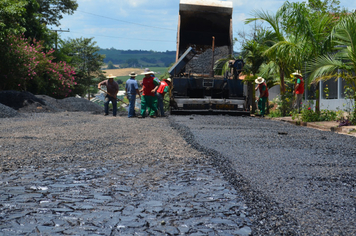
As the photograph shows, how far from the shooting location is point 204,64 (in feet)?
60.0

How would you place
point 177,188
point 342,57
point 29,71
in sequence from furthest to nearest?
point 29,71, point 342,57, point 177,188

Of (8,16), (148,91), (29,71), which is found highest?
(8,16)

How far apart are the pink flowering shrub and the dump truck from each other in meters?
10.1

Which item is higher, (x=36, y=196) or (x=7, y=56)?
(x=7, y=56)

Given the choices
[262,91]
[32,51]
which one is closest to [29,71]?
[32,51]

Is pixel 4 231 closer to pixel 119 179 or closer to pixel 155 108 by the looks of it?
pixel 119 179

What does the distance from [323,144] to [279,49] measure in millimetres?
8012

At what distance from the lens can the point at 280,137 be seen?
8.95 metres

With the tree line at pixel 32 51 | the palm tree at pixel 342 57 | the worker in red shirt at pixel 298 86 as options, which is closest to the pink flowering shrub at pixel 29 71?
the tree line at pixel 32 51

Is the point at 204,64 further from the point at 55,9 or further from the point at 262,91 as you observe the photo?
the point at 55,9

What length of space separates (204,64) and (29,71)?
11891mm

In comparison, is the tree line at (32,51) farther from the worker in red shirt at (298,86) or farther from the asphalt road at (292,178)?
the asphalt road at (292,178)

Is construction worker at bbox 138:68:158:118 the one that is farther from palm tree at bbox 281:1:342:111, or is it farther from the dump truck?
palm tree at bbox 281:1:342:111

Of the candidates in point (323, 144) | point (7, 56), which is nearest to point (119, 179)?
point (323, 144)
